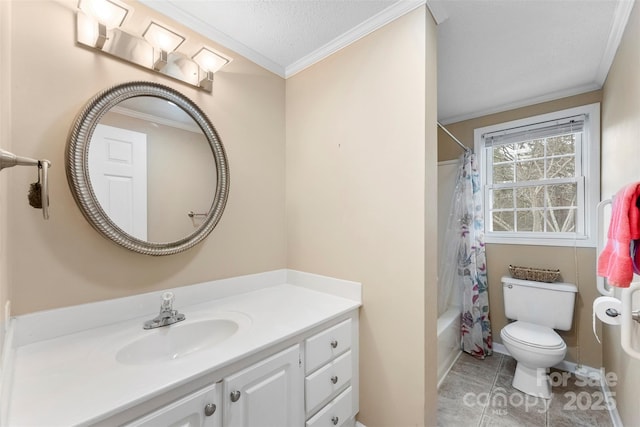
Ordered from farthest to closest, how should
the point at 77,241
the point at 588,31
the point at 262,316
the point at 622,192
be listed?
the point at 588,31 < the point at 262,316 < the point at 77,241 < the point at 622,192

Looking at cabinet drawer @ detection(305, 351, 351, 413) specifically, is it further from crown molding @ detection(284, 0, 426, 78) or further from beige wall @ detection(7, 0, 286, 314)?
crown molding @ detection(284, 0, 426, 78)

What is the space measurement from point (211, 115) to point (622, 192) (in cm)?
188

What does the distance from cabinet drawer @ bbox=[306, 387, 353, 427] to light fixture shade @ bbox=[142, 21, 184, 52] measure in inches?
76.7

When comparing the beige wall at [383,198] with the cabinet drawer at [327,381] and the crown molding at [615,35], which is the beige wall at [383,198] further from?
the crown molding at [615,35]

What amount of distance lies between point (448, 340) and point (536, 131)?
202 centimetres

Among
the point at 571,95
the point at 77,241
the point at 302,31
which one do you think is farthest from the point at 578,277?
the point at 77,241

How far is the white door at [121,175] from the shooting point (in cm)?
117

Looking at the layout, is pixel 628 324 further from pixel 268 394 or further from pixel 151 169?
pixel 151 169

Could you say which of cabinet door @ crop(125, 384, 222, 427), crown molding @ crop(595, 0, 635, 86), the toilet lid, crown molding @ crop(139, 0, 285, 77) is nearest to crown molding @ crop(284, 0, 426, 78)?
crown molding @ crop(139, 0, 285, 77)

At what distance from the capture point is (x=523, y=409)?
178 centimetres

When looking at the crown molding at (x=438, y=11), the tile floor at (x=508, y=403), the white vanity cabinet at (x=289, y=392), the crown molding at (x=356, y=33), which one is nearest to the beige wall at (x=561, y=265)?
the tile floor at (x=508, y=403)

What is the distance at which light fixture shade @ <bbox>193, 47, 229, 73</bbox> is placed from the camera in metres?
1.45

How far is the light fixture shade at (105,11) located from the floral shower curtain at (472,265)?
2702mm

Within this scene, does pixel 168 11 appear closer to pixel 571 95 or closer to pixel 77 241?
pixel 77 241
